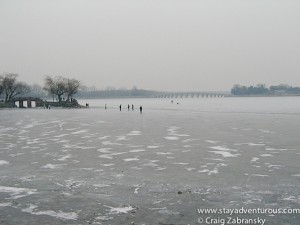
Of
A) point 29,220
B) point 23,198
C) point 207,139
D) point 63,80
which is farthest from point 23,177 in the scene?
point 63,80

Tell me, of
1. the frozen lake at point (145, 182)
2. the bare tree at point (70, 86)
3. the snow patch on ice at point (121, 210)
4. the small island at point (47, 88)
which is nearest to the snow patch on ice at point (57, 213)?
the frozen lake at point (145, 182)

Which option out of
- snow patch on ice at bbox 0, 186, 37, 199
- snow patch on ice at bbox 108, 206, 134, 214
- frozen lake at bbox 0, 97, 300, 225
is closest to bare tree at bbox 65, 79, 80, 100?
frozen lake at bbox 0, 97, 300, 225

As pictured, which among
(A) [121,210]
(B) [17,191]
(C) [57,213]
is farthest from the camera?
(B) [17,191]

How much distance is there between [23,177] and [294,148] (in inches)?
649

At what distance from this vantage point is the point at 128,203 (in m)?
11.0

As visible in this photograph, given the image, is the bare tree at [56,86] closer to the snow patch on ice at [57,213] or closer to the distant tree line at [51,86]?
the distant tree line at [51,86]

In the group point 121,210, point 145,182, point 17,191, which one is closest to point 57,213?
point 121,210

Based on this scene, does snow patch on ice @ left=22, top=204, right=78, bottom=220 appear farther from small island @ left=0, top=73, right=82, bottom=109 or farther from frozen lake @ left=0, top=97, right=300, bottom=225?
small island @ left=0, top=73, right=82, bottom=109

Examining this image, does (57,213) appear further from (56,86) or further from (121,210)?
(56,86)

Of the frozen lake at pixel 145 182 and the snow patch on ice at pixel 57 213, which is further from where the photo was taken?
the frozen lake at pixel 145 182

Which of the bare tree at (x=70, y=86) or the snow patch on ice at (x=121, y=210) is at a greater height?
the bare tree at (x=70, y=86)

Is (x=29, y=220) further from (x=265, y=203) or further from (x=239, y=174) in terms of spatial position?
(x=239, y=174)

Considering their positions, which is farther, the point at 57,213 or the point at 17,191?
the point at 17,191

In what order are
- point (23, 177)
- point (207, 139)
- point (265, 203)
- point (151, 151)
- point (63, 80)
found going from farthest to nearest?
point (63, 80) < point (207, 139) < point (151, 151) < point (23, 177) < point (265, 203)
